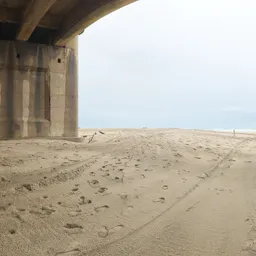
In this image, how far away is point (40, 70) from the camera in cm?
805

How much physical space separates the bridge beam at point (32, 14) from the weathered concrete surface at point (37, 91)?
534mm

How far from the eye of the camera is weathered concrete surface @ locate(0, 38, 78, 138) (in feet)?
25.0

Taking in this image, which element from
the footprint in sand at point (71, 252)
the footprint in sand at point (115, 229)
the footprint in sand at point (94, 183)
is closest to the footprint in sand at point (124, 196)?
the footprint in sand at point (94, 183)

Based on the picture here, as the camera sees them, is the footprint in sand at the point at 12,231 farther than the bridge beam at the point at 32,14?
No

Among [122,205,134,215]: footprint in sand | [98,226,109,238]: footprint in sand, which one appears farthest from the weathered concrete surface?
[98,226,109,238]: footprint in sand

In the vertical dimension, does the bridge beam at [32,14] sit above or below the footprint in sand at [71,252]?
above

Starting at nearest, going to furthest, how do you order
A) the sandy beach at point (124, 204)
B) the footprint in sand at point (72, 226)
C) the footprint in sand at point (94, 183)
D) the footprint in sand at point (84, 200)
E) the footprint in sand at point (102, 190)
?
the sandy beach at point (124, 204) → the footprint in sand at point (72, 226) → the footprint in sand at point (84, 200) → the footprint in sand at point (102, 190) → the footprint in sand at point (94, 183)

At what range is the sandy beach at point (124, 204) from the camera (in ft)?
8.13

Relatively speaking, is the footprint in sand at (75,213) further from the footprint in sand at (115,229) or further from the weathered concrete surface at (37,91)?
the weathered concrete surface at (37,91)

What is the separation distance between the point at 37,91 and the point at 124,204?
Answer: 5594 mm

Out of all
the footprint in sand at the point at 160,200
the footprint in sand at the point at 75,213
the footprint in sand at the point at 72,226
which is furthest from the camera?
the footprint in sand at the point at 160,200

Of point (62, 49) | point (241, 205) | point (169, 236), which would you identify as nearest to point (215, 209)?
point (241, 205)

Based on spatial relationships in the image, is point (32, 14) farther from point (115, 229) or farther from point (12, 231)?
point (115, 229)

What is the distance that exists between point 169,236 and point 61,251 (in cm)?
99
